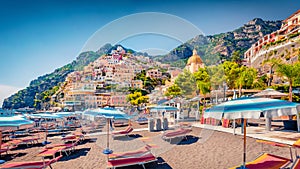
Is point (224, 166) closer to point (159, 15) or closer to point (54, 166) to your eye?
point (159, 15)

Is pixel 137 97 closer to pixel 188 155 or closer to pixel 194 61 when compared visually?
pixel 194 61

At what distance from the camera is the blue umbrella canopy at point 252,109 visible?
10.1 feet

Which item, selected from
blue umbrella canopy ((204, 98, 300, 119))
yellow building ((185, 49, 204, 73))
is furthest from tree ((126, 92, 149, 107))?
blue umbrella canopy ((204, 98, 300, 119))

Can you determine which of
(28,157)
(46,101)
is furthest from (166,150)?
(46,101)

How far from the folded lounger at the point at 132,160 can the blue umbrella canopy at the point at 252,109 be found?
2229mm

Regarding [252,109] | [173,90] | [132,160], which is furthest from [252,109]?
[173,90]

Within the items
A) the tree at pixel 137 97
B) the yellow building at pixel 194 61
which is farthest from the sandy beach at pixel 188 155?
the tree at pixel 137 97

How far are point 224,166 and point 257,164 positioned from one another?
1006 millimetres

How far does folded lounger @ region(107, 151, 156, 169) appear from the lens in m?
4.62

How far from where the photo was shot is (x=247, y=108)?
10.3ft

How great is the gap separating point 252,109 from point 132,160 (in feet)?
10.1

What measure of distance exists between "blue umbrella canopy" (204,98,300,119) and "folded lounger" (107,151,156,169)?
2229 mm

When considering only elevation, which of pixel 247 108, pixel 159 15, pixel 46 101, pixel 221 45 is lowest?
pixel 46 101

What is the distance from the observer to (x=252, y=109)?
3.09 meters
